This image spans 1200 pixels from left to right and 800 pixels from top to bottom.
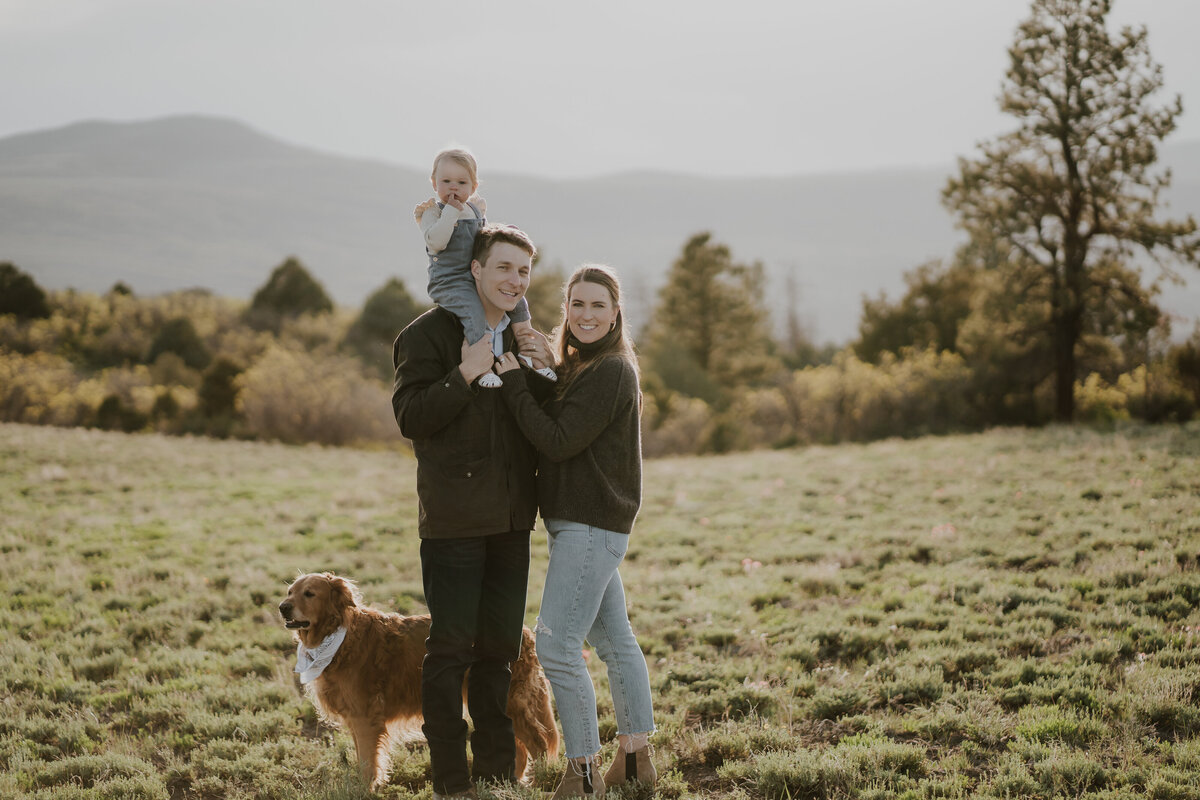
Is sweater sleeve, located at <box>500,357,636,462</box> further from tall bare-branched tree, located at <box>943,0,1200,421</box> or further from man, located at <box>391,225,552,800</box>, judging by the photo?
tall bare-branched tree, located at <box>943,0,1200,421</box>

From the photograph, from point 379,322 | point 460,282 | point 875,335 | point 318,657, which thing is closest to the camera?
point 460,282

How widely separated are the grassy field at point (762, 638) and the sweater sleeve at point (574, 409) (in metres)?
1.71

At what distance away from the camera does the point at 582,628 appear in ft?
12.4

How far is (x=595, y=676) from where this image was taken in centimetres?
610

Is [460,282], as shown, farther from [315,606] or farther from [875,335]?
[875,335]

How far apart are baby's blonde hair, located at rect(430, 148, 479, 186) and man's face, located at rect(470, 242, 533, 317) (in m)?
0.51

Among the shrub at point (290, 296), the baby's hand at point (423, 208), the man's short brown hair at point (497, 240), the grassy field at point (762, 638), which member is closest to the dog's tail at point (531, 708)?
the grassy field at point (762, 638)

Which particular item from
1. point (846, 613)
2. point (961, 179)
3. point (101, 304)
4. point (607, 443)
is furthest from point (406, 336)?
point (101, 304)

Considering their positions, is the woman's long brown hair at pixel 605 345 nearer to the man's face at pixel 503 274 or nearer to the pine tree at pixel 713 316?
the man's face at pixel 503 274

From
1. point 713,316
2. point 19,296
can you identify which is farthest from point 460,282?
point 19,296

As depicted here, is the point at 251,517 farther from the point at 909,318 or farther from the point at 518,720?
the point at 909,318

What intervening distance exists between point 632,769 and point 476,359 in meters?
2.23

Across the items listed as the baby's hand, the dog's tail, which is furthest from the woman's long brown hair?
the dog's tail

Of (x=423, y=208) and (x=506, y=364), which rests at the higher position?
(x=423, y=208)
